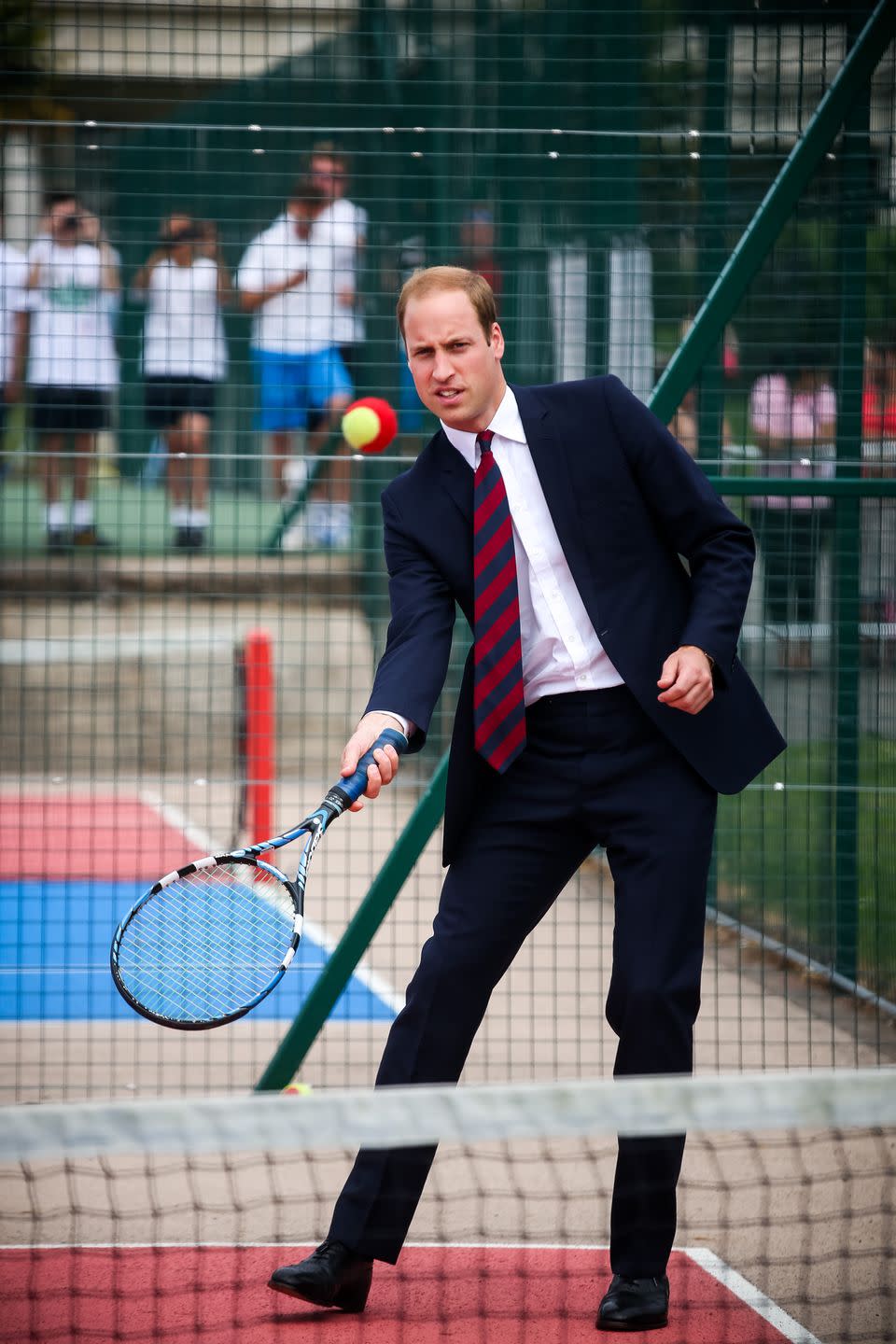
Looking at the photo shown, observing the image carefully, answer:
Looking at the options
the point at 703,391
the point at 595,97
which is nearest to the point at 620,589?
the point at 703,391

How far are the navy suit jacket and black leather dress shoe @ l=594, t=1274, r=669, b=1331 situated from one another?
3.28 feet

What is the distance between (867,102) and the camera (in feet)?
17.2

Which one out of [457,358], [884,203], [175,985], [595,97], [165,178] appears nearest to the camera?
[457,358]

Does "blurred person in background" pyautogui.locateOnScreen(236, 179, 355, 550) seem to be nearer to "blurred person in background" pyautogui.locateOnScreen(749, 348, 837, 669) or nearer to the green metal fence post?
"blurred person in background" pyautogui.locateOnScreen(749, 348, 837, 669)

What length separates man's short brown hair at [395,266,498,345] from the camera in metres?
3.26

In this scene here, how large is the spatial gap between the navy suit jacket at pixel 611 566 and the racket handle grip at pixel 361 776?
3.4 inches

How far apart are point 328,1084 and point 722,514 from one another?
2.74 meters

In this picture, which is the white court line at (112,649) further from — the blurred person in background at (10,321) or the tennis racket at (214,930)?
the tennis racket at (214,930)

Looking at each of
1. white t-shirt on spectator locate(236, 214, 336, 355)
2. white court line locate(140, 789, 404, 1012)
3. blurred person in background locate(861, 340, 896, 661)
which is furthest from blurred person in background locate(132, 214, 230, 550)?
blurred person in background locate(861, 340, 896, 661)

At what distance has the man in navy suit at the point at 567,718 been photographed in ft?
10.7

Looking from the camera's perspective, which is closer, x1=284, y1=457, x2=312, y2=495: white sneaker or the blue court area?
the blue court area

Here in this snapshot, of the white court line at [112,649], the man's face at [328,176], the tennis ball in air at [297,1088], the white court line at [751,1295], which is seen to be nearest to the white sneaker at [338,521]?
the white court line at [112,649]

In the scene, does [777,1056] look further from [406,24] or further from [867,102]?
[406,24]

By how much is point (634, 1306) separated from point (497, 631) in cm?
145
